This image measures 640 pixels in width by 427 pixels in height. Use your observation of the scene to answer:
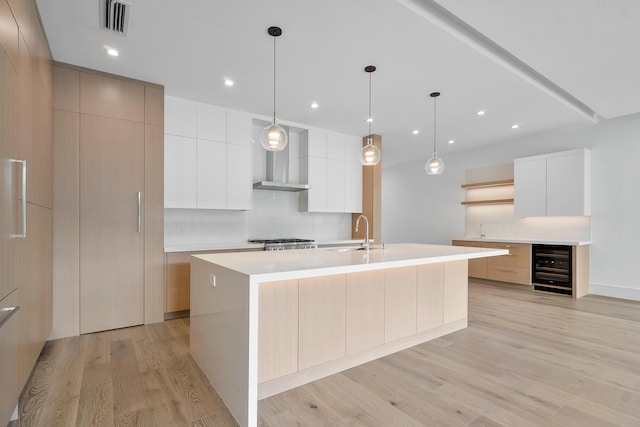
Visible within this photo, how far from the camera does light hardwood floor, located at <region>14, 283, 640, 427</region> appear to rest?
187cm

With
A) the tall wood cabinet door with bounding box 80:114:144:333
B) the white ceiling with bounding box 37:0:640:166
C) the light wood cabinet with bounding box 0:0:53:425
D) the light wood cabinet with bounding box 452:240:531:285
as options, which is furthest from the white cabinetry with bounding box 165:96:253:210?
the light wood cabinet with bounding box 452:240:531:285

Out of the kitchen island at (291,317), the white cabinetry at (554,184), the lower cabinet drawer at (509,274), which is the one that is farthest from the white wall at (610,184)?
the kitchen island at (291,317)

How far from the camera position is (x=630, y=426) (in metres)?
1.78

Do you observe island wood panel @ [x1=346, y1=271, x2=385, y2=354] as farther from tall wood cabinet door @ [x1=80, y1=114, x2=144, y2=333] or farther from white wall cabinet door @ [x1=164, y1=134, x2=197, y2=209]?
white wall cabinet door @ [x1=164, y1=134, x2=197, y2=209]

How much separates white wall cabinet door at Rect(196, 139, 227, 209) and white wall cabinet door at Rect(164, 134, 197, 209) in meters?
0.08

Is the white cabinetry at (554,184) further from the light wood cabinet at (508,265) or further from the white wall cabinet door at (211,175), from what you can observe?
the white wall cabinet door at (211,175)

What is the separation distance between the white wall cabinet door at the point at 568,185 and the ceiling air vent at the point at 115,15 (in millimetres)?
6021

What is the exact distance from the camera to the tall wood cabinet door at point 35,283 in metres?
2.02

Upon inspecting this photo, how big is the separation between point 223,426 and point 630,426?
2.26 metres

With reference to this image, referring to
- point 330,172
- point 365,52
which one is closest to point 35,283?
point 365,52

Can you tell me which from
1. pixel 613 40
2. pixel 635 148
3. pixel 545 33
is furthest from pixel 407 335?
pixel 635 148

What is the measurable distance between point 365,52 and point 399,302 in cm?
226

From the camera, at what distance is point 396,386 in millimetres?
2223

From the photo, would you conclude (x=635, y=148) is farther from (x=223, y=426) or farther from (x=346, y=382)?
(x=223, y=426)
